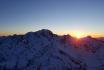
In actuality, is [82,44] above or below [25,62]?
above

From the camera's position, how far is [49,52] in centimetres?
13525

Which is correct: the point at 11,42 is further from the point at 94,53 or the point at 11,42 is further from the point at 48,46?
the point at 94,53

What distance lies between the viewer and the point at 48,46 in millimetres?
138750

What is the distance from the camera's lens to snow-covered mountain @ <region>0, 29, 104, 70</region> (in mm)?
131250

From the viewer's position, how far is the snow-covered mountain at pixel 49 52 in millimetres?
131250

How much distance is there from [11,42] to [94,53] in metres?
46.8

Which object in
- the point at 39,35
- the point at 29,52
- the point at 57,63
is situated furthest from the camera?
the point at 39,35

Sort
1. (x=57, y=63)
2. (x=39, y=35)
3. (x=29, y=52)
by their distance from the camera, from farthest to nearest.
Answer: (x=39, y=35) < (x=29, y=52) < (x=57, y=63)

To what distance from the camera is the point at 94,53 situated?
5684 inches

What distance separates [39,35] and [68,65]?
2724 centimetres

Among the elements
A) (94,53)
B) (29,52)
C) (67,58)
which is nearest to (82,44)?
(94,53)

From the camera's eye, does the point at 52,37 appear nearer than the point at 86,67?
No

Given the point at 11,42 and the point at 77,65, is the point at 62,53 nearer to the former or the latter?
the point at 77,65

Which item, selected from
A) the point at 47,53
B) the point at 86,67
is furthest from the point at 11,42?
the point at 86,67
